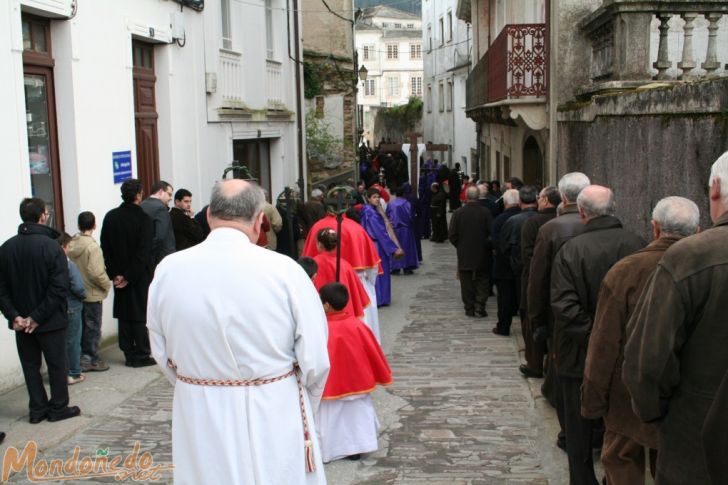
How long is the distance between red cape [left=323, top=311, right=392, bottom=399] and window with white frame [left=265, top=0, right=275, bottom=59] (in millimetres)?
11891

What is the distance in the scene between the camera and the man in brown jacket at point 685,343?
10.4ft

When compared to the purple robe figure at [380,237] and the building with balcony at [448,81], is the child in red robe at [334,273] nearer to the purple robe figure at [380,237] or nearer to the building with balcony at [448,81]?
the purple robe figure at [380,237]

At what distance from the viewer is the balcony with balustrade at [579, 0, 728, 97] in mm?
8367

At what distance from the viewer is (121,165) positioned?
1020 centimetres

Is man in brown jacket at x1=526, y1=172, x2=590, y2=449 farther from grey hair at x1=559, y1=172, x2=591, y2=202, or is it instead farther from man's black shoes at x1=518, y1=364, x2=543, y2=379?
man's black shoes at x1=518, y1=364, x2=543, y2=379

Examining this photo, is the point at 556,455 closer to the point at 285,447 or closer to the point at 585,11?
the point at 285,447

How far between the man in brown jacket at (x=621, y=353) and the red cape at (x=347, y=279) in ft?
9.12

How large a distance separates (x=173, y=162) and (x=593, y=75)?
5735 mm

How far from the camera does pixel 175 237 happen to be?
9.85 meters

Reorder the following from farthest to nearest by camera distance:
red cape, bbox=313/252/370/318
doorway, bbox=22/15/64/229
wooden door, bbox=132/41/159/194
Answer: wooden door, bbox=132/41/159/194
doorway, bbox=22/15/64/229
red cape, bbox=313/252/370/318

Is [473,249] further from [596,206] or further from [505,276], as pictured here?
[596,206]

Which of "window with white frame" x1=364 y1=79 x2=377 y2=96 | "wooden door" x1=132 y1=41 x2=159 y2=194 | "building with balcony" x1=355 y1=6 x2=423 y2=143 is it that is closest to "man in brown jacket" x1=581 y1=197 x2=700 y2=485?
"wooden door" x1=132 y1=41 x2=159 y2=194

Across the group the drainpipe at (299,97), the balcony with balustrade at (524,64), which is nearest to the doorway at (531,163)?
the balcony with balustrade at (524,64)

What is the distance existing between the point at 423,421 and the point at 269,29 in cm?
1187
